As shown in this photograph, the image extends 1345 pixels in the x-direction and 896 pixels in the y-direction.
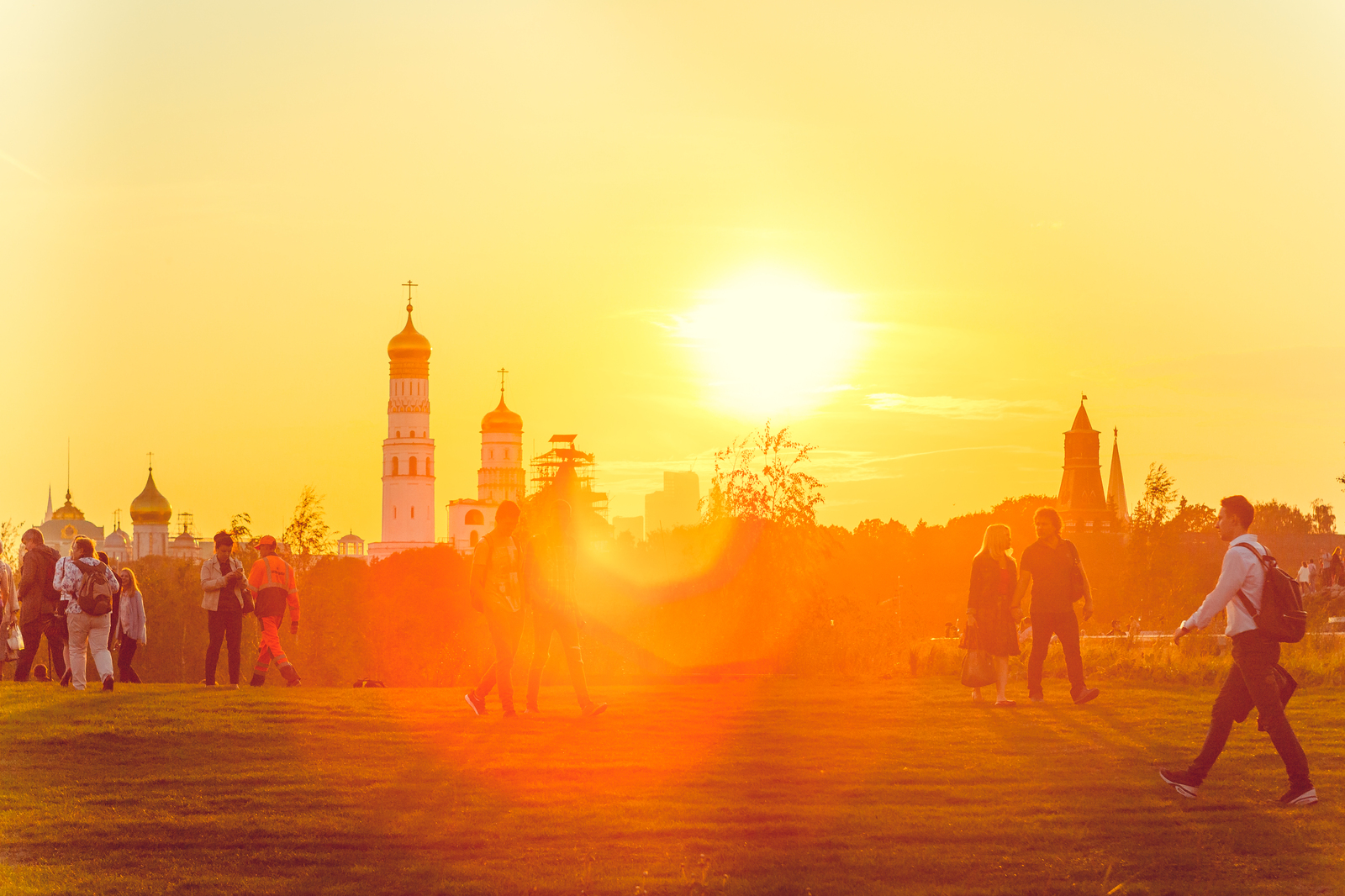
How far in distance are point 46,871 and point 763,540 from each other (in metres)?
24.5

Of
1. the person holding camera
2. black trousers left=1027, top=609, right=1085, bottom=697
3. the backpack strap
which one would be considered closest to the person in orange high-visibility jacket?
the person holding camera

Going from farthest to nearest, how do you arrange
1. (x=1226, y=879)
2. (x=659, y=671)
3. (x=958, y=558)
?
(x=958, y=558) → (x=659, y=671) → (x=1226, y=879)

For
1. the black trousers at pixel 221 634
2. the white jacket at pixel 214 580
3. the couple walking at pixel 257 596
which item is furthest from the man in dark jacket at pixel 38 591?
the couple walking at pixel 257 596

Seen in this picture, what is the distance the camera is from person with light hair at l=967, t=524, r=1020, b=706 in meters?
16.4

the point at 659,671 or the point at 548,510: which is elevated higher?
the point at 548,510

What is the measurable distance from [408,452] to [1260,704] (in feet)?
551

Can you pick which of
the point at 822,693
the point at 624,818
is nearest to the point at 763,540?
the point at 822,693

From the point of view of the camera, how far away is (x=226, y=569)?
19297 millimetres

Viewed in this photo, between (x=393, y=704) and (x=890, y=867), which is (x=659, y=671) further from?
(x=890, y=867)

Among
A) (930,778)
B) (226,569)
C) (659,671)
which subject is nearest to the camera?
(930,778)

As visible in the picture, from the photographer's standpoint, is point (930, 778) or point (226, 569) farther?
point (226, 569)

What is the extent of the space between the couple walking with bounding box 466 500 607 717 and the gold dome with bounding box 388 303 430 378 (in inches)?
6379

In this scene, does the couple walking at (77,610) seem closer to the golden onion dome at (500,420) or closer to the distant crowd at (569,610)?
the distant crowd at (569,610)

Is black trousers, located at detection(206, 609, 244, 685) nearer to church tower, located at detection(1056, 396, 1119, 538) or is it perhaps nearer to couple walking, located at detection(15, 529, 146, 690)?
couple walking, located at detection(15, 529, 146, 690)
